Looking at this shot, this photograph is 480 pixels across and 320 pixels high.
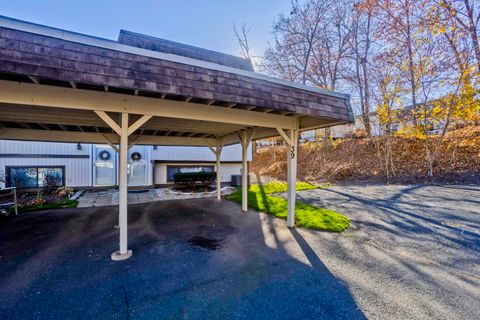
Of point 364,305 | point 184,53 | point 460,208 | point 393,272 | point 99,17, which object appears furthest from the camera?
point 184,53

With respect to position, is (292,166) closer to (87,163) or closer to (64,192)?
(64,192)

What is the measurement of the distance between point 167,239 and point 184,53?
6114mm

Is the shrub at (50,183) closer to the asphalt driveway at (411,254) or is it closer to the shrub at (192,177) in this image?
Answer: the shrub at (192,177)

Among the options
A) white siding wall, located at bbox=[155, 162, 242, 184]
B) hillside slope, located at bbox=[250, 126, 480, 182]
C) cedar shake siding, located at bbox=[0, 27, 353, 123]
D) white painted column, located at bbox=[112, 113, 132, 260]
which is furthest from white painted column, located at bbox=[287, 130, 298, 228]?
white siding wall, located at bbox=[155, 162, 242, 184]

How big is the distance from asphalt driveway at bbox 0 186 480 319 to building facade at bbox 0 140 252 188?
5417 millimetres

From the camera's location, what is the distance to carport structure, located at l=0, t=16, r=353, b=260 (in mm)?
2492

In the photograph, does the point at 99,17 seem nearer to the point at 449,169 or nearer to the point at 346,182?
the point at 346,182

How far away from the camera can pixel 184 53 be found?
24.6ft

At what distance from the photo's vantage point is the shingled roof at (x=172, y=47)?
678 centimetres

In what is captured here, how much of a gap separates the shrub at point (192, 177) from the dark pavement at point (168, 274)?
5.58 meters

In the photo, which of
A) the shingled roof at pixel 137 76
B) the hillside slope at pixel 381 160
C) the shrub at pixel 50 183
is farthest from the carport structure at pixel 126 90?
the hillside slope at pixel 381 160

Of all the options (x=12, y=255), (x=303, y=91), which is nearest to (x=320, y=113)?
(x=303, y=91)

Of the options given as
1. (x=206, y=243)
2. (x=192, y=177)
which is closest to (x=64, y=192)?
(x=192, y=177)

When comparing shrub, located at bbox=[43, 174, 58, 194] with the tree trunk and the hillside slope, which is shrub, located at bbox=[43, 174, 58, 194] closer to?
the hillside slope
